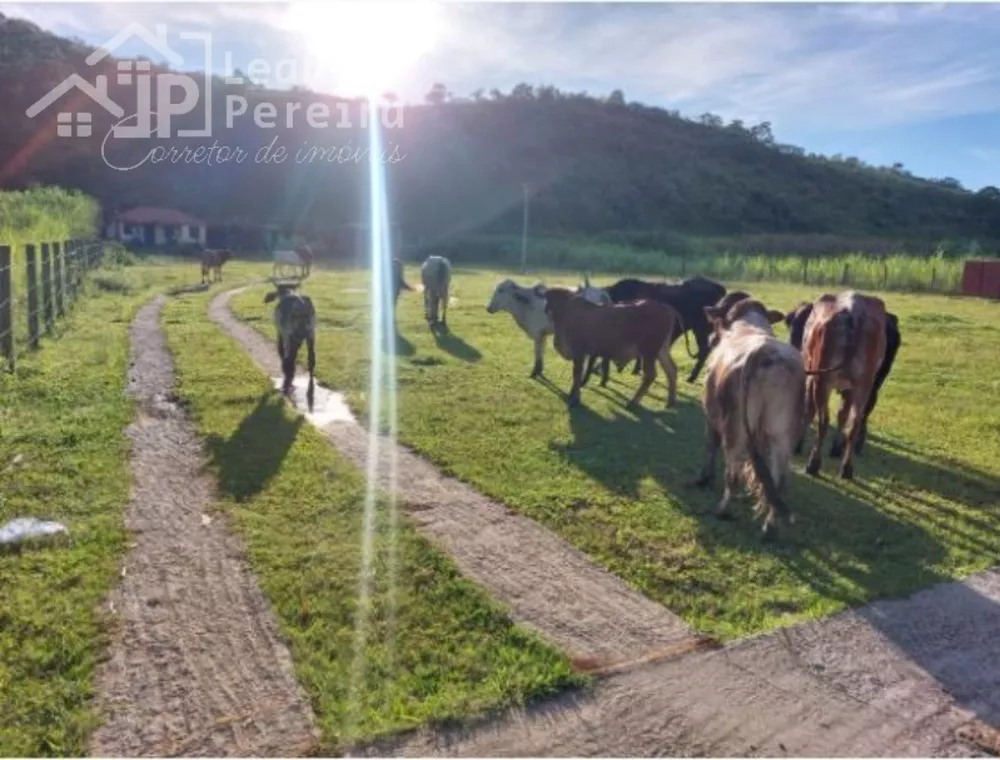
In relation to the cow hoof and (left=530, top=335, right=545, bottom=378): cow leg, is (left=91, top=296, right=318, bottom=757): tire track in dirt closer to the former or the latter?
the cow hoof

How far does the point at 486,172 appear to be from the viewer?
72500 mm

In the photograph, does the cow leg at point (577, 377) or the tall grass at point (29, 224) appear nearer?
the cow leg at point (577, 377)

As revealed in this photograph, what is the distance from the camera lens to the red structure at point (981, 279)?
29.9 meters

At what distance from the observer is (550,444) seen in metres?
8.27

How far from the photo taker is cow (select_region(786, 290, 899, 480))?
7.20m

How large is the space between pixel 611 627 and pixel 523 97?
9303cm

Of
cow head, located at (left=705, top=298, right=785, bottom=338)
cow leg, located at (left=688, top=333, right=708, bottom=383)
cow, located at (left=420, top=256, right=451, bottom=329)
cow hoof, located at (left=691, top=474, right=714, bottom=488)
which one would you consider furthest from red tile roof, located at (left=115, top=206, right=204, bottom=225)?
cow hoof, located at (left=691, top=474, right=714, bottom=488)

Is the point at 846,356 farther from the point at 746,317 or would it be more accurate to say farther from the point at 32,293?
the point at 32,293

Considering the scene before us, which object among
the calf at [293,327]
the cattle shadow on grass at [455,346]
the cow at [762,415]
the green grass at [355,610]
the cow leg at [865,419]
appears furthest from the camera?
the cattle shadow on grass at [455,346]

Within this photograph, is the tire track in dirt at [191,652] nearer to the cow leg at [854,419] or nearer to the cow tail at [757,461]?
the cow tail at [757,461]

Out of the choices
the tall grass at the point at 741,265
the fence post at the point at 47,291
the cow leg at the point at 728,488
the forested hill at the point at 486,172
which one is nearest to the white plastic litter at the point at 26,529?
the cow leg at the point at 728,488

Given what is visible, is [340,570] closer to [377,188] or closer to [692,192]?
[377,188]

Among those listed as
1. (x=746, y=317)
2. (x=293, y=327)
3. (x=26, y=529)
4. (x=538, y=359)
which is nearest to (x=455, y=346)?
(x=538, y=359)

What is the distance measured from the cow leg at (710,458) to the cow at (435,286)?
10.6m
